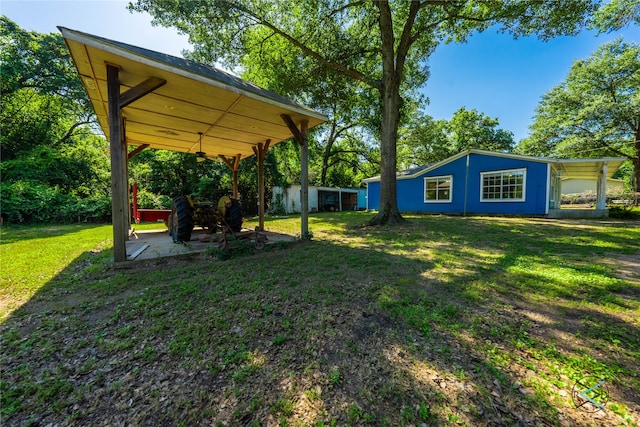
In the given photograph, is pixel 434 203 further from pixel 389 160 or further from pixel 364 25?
pixel 364 25

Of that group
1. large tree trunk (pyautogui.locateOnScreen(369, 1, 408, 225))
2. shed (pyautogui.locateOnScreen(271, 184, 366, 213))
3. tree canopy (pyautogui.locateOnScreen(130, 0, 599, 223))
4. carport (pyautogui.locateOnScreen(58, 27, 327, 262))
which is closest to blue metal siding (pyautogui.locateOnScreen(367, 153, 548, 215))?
tree canopy (pyautogui.locateOnScreen(130, 0, 599, 223))

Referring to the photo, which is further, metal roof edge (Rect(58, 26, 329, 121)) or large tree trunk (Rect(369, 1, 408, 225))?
large tree trunk (Rect(369, 1, 408, 225))

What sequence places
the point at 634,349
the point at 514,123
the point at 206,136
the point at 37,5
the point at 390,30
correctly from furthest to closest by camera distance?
the point at 514,123 < the point at 390,30 < the point at 206,136 < the point at 37,5 < the point at 634,349

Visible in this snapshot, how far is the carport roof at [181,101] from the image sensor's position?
3.24 m

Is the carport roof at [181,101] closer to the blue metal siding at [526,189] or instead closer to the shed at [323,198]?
the shed at [323,198]

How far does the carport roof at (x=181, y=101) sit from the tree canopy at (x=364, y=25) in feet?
12.5

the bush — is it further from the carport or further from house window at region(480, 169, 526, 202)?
house window at region(480, 169, 526, 202)

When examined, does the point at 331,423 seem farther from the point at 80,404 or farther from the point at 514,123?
the point at 514,123

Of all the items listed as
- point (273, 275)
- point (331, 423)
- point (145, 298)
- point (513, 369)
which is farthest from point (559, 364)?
point (145, 298)

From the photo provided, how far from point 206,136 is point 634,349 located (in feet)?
27.1

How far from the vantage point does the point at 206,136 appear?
272 inches

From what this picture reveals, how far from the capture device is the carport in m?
3.31

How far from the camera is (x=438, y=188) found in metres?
13.5

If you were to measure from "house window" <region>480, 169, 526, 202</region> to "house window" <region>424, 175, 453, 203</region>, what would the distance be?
5.20 feet
